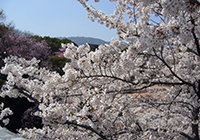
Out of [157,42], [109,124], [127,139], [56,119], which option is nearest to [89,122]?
[109,124]

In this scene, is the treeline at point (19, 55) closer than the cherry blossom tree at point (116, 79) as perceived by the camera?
No

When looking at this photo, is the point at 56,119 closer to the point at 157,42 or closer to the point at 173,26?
the point at 157,42

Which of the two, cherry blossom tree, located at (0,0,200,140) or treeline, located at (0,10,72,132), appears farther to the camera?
treeline, located at (0,10,72,132)

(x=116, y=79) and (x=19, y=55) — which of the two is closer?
(x=116, y=79)

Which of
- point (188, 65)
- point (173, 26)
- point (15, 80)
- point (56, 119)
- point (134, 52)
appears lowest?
point (56, 119)

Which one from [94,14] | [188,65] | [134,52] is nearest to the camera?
[134,52]

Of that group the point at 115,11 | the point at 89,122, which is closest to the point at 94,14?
the point at 115,11

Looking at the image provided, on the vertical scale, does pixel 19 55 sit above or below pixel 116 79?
above

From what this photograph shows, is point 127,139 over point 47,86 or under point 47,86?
under

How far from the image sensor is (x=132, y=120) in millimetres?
3064

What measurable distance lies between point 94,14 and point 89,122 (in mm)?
3419

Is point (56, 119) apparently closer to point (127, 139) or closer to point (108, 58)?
point (127, 139)

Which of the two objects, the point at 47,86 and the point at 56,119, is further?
the point at 47,86

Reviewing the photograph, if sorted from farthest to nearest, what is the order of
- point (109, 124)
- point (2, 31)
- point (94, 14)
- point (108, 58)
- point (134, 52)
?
1. point (2, 31)
2. point (94, 14)
3. point (108, 58)
4. point (109, 124)
5. point (134, 52)
